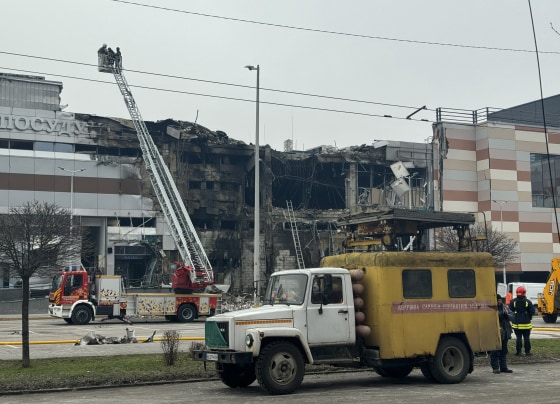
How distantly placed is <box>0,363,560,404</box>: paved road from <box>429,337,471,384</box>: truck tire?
186 millimetres

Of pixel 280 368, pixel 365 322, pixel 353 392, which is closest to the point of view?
pixel 280 368

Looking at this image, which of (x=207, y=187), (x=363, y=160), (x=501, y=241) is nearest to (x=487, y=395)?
(x=501, y=241)

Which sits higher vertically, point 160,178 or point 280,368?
point 160,178

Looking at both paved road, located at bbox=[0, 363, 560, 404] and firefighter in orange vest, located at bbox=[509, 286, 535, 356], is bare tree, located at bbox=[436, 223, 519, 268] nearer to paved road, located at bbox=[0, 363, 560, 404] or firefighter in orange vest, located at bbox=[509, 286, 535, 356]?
firefighter in orange vest, located at bbox=[509, 286, 535, 356]

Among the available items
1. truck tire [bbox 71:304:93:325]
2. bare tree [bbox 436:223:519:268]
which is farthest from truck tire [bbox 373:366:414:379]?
bare tree [bbox 436:223:519:268]

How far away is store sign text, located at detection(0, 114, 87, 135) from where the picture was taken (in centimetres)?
5869

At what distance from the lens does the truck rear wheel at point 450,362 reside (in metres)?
14.4

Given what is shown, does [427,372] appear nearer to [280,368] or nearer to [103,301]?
[280,368]

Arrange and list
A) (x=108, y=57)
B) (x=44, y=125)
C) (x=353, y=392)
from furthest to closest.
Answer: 1. (x=108, y=57)
2. (x=44, y=125)
3. (x=353, y=392)

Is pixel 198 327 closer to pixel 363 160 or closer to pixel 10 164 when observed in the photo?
pixel 10 164

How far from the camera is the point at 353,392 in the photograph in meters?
13.3

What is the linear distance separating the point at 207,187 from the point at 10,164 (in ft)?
55.1

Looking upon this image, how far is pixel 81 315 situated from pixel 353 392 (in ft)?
77.9

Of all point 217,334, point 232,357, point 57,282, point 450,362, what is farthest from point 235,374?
point 57,282
